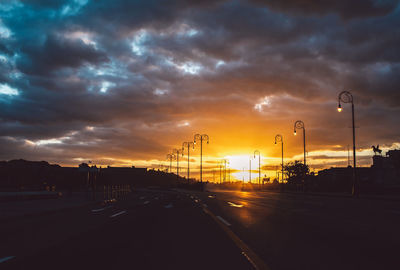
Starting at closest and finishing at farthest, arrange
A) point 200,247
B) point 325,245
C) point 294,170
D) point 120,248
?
point 120,248
point 200,247
point 325,245
point 294,170

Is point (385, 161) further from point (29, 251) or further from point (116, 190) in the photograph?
point (29, 251)

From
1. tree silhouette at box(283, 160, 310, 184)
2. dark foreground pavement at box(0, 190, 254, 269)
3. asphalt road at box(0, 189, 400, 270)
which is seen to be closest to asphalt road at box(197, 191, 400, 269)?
asphalt road at box(0, 189, 400, 270)

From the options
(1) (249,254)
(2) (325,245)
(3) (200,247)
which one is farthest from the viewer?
(2) (325,245)

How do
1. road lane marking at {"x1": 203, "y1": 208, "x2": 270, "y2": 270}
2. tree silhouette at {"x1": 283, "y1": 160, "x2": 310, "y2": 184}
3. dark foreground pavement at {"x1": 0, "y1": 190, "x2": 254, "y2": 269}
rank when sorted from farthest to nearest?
1. tree silhouette at {"x1": 283, "y1": 160, "x2": 310, "y2": 184}
2. dark foreground pavement at {"x1": 0, "y1": 190, "x2": 254, "y2": 269}
3. road lane marking at {"x1": 203, "y1": 208, "x2": 270, "y2": 270}

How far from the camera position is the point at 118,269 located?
6035 millimetres

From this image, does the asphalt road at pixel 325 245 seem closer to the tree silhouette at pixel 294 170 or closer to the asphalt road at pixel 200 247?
the asphalt road at pixel 200 247

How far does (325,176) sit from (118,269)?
381ft

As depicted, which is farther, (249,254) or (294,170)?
(294,170)

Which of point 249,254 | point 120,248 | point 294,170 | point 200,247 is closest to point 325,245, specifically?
point 249,254

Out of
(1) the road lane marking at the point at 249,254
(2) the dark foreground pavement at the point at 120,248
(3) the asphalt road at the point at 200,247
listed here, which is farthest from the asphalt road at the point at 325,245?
(2) the dark foreground pavement at the point at 120,248

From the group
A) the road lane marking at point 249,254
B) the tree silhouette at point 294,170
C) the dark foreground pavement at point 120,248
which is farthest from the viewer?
the tree silhouette at point 294,170

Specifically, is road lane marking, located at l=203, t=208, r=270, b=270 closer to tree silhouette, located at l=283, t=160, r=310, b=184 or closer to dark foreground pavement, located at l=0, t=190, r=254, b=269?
dark foreground pavement, located at l=0, t=190, r=254, b=269

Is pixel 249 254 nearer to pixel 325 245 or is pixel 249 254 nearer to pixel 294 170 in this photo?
pixel 325 245

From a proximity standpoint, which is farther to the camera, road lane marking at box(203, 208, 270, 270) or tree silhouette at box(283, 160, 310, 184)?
tree silhouette at box(283, 160, 310, 184)
